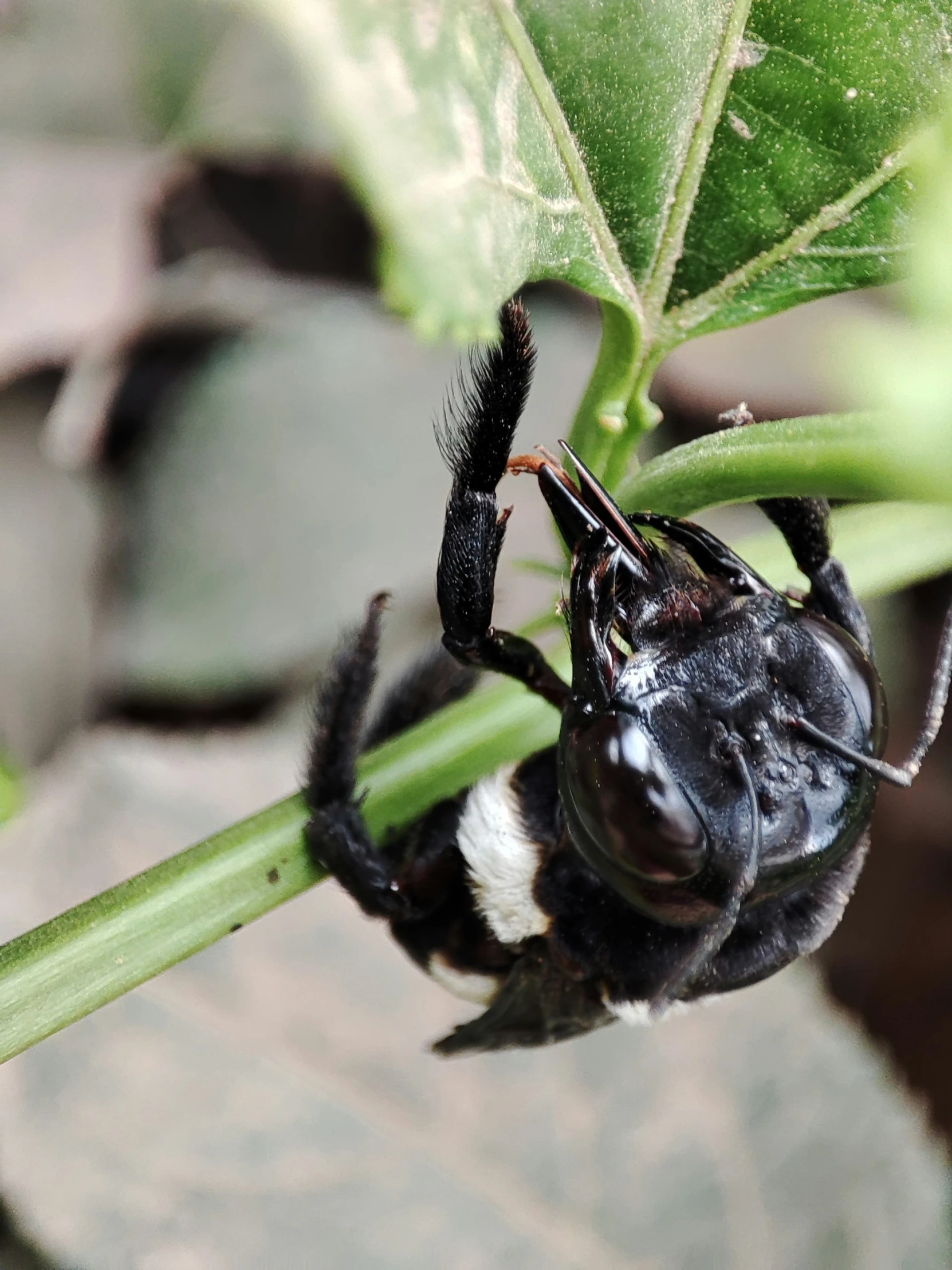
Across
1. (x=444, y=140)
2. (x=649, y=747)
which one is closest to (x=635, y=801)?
(x=649, y=747)

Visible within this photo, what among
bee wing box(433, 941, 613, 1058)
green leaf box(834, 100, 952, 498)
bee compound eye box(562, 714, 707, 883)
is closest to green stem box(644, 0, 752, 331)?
bee compound eye box(562, 714, 707, 883)

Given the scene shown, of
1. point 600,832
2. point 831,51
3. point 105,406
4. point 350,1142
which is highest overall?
point 831,51

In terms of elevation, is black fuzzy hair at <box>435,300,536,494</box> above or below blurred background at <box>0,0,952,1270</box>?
above

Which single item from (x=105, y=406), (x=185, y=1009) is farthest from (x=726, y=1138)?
(x=105, y=406)

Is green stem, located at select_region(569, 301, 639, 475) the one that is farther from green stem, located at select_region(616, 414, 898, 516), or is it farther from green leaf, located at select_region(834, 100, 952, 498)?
green leaf, located at select_region(834, 100, 952, 498)

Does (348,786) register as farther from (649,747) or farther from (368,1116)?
(368,1116)

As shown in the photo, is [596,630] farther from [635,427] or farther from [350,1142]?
[350,1142]
